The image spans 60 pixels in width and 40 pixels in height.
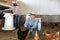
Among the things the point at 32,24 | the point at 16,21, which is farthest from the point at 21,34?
the point at 16,21

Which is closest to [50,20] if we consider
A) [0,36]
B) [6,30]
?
[6,30]

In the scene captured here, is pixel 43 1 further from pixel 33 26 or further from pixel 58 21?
pixel 33 26

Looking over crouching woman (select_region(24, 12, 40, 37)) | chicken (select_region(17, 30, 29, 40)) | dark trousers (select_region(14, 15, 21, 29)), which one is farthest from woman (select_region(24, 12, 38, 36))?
dark trousers (select_region(14, 15, 21, 29))

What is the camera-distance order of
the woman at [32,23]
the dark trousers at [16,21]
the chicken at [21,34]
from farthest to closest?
1. the dark trousers at [16,21]
2. the woman at [32,23]
3. the chicken at [21,34]

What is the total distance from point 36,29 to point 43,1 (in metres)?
2.12

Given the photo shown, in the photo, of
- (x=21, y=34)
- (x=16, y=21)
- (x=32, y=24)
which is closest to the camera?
→ (x=21, y=34)

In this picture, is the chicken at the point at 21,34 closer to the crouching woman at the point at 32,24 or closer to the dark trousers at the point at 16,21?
the crouching woman at the point at 32,24

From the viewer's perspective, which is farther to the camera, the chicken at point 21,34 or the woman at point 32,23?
the woman at point 32,23

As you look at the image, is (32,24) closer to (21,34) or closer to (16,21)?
(21,34)

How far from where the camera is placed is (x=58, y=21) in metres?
7.22

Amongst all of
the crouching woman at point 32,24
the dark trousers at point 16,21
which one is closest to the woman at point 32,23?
the crouching woman at point 32,24

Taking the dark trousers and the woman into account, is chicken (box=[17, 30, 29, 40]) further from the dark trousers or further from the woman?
the dark trousers

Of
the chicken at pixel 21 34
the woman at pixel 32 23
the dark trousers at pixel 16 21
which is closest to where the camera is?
the chicken at pixel 21 34

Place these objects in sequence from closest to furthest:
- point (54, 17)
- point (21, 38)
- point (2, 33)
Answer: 1. point (21, 38)
2. point (2, 33)
3. point (54, 17)
